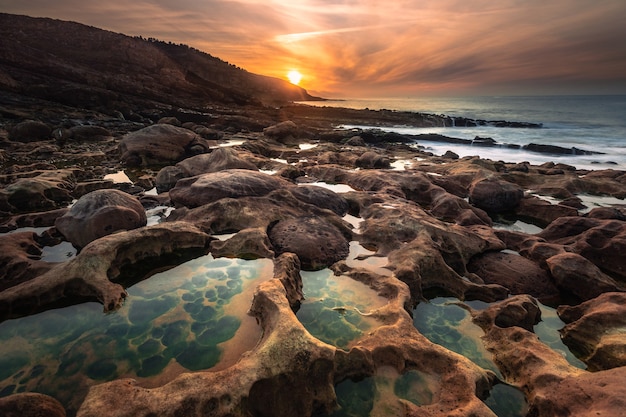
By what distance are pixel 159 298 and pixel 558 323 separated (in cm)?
841

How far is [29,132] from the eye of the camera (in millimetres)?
23656

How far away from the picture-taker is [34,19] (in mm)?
70875

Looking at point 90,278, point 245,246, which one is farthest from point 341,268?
point 90,278

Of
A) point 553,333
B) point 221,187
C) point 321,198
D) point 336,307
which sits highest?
point 221,187

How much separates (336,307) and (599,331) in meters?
4.91

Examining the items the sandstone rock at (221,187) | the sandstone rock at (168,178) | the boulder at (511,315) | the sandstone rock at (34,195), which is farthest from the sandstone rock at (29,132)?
the boulder at (511,315)

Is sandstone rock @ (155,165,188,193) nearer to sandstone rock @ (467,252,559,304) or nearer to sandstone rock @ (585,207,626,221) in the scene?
sandstone rock @ (467,252,559,304)

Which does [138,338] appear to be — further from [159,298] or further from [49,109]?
[49,109]

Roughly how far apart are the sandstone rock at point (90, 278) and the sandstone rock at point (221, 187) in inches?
114

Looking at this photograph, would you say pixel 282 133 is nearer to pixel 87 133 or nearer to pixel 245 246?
pixel 87 133

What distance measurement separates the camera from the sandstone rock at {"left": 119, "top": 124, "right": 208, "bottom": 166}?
62.9 ft

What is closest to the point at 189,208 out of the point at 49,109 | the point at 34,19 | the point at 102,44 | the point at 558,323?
the point at 558,323

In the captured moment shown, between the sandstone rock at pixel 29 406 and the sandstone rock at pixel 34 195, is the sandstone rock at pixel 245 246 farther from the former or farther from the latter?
the sandstone rock at pixel 34 195

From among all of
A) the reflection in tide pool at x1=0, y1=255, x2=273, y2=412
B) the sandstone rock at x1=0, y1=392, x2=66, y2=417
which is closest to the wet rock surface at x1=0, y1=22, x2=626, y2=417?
the sandstone rock at x1=0, y1=392, x2=66, y2=417
